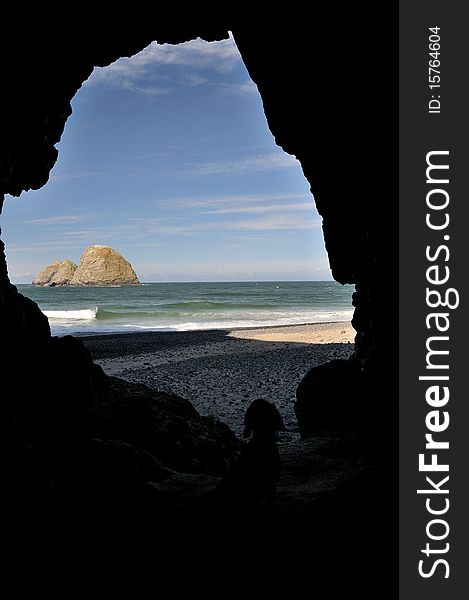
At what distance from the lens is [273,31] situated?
22.1 ft

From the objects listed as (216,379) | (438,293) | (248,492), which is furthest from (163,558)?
(216,379)

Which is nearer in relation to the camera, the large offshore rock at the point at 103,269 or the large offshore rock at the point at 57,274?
the large offshore rock at the point at 103,269

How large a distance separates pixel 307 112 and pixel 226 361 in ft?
47.5

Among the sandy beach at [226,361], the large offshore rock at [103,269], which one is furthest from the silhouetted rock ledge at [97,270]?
the sandy beach at [226,361]

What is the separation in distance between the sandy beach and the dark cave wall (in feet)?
18.5

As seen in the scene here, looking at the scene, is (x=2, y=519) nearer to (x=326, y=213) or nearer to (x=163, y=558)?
(x=163, y=558)

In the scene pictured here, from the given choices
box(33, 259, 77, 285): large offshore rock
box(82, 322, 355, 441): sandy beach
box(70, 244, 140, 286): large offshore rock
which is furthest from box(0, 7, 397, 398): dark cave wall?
box(33, 259, 77, 285): large offshore rock

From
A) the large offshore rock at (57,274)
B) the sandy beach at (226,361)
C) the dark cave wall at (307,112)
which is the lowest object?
the sandy beach at (226,361)

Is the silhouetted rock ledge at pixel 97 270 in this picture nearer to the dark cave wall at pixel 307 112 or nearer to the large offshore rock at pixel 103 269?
the large offshore rock at pixel 103 269

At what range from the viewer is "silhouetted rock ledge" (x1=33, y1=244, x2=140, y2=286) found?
13962 cm

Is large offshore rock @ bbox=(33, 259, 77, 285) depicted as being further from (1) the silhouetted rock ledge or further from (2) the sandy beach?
(2) the sandy beach

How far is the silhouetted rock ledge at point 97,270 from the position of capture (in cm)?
13962

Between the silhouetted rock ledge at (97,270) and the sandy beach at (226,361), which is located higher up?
the silhouetted rock ledge at (97,270)

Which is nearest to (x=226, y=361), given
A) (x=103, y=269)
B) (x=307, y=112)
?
(x=307, y=112)
